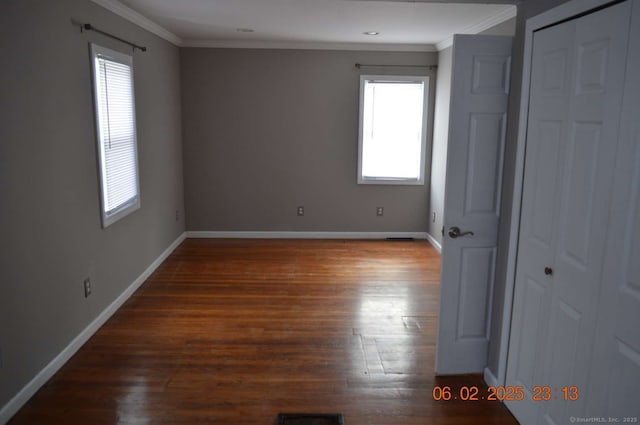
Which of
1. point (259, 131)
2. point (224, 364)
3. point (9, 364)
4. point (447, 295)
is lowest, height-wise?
point (224, 364)

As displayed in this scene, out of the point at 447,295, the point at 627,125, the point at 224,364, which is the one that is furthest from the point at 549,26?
the point at 224,364

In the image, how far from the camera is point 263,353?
324 cm

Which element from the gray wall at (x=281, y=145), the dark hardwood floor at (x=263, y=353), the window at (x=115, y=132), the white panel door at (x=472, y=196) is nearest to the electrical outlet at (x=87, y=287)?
the dark hardwood floor at (x=263, y=353)

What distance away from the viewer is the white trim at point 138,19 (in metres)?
3.69

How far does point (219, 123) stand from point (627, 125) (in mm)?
4978

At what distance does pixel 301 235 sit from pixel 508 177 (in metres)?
3.92

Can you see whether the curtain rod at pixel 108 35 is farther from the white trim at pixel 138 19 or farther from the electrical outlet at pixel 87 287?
the electrical outlet at pixel 87 287

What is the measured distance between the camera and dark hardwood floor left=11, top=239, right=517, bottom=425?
2613 millimetres

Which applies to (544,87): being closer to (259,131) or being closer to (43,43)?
(43,43)

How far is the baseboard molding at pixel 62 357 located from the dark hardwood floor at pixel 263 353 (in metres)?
0.04

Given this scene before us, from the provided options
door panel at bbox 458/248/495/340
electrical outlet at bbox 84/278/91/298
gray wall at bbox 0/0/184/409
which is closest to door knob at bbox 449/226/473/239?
door panel at bbox 458/248/495/340

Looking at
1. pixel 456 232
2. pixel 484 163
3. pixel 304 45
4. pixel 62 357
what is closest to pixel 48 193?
pixel 62 357

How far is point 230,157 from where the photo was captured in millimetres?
6113

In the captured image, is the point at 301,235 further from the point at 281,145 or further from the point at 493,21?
the point at 493,21
